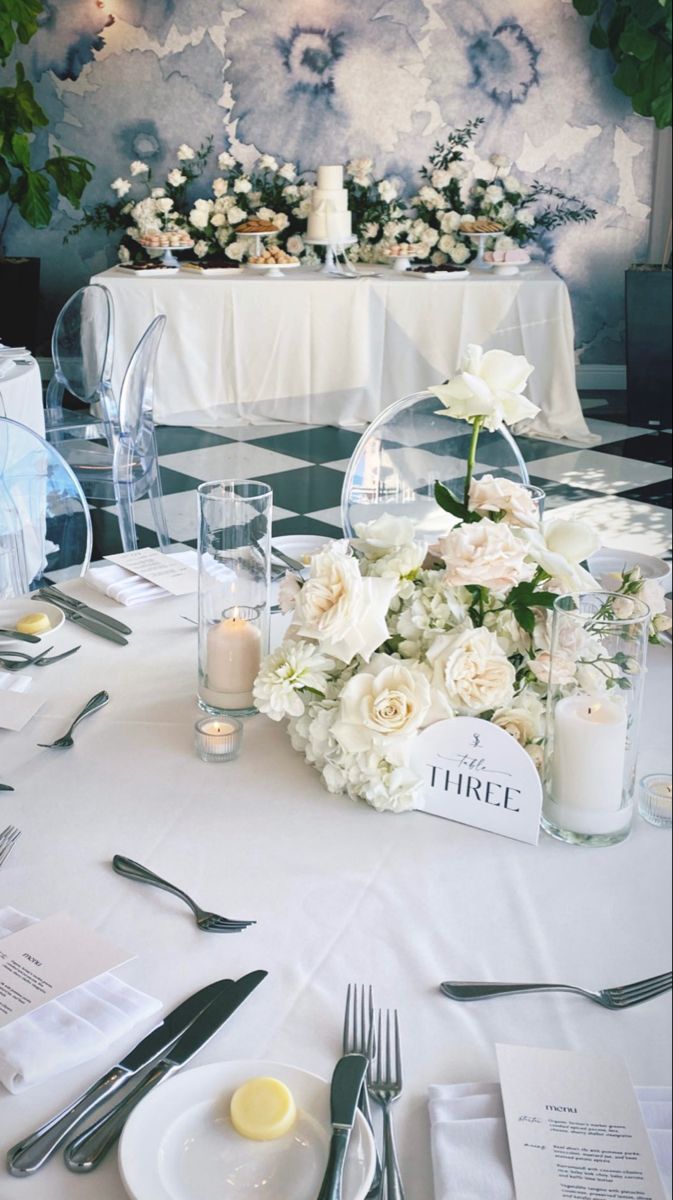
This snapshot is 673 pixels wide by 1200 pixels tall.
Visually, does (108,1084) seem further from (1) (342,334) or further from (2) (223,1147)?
(1) (342,334)

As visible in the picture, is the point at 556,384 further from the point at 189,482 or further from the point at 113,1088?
the point at 113,1088

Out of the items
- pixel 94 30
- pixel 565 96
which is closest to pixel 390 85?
pixel 565 96

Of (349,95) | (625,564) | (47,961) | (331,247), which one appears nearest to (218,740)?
(47,961)

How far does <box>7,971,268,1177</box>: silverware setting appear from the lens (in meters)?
0.68

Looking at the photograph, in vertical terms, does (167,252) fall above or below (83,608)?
above

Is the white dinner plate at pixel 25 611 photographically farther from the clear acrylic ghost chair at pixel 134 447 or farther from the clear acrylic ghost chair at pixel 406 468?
the clear acrylic ghost chair at pixel 134 447

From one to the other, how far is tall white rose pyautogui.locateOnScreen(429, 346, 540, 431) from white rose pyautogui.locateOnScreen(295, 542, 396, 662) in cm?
18

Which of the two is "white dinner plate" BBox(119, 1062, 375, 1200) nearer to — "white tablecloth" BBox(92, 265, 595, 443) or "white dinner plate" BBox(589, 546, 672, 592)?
"white dinner plate" BBox(589, 546, 672, 592)

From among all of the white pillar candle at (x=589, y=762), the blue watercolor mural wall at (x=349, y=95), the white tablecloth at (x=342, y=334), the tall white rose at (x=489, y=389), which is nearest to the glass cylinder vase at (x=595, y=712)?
the white pillar candle at (x=589, y=762)

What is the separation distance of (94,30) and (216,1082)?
639 centimetres

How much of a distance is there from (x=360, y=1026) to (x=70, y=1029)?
191 mm

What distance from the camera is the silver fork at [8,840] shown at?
0.98 metres

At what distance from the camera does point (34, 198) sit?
19.1 ft

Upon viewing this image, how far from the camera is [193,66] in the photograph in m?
6.22
